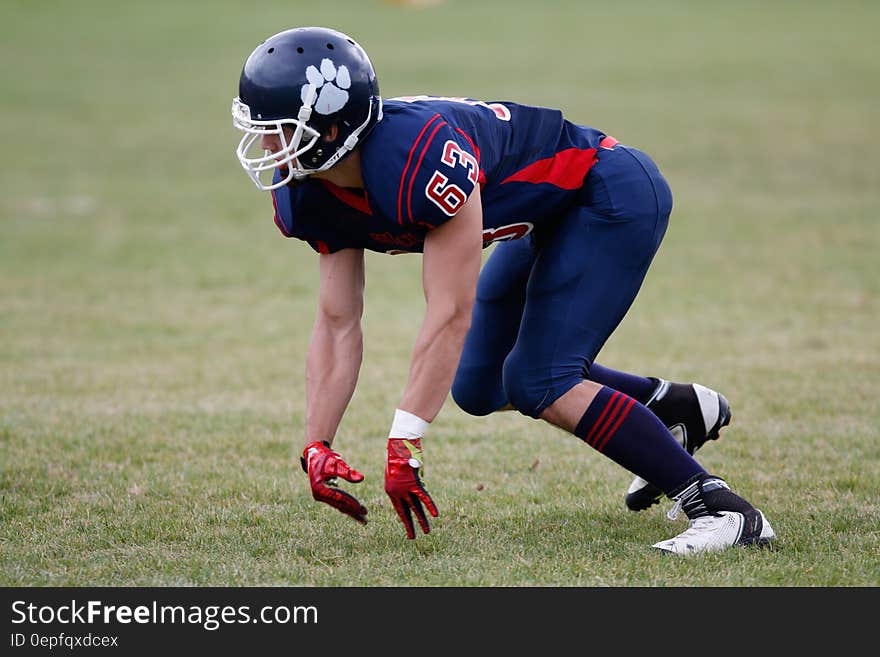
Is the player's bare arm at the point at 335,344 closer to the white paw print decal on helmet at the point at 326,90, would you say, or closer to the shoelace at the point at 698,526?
the white paw print decal on helmet at the point at 326,90

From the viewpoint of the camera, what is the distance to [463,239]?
12.0 feet

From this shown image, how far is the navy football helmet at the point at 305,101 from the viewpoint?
11.9 feet

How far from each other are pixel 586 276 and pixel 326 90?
1094 mm

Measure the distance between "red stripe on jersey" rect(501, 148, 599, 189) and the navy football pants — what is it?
1.5 inches

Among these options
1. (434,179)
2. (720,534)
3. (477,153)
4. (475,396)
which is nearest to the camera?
(434,179)

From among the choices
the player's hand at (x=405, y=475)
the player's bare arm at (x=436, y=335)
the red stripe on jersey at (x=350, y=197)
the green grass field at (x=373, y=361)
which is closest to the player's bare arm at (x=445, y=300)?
the player's bare arm at (x=436, y=335)

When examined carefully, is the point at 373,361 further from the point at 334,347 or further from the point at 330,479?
the point at 330,479

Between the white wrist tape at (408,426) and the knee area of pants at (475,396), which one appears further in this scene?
the knee area of pants at (475,396)

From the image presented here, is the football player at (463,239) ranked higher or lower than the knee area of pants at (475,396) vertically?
higher

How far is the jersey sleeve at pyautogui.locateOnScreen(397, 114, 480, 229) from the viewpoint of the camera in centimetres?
357

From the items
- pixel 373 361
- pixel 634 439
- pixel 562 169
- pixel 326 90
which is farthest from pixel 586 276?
pixel 373 361

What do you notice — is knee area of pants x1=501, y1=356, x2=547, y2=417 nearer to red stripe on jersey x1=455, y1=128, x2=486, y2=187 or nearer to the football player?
the football player
